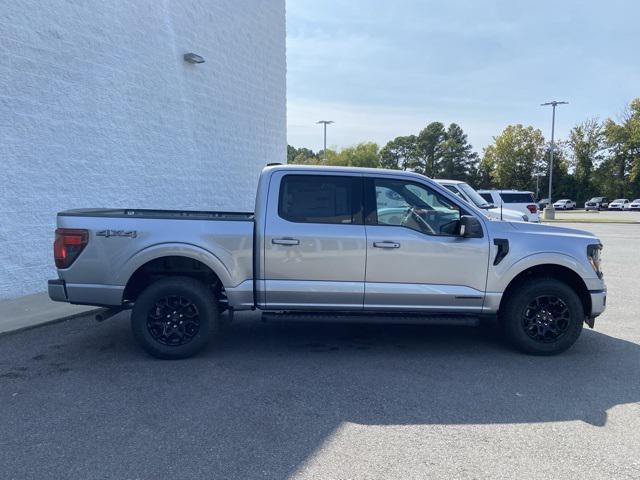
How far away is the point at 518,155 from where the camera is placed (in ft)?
211

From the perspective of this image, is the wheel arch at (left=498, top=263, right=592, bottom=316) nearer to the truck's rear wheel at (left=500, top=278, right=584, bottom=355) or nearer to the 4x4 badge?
the truck's rear wheel at (left=500, top=278, right=584, bottom=355)

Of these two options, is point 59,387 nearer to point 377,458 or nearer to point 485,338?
point 377,458

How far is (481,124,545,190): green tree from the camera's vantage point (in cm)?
6419

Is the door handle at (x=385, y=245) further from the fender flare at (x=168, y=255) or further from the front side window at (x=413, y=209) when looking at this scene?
the fender flare at (x=168, y=255)

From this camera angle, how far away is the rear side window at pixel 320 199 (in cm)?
489

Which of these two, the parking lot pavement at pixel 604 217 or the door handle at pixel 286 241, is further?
the parking lot pavement at pixel 604 217

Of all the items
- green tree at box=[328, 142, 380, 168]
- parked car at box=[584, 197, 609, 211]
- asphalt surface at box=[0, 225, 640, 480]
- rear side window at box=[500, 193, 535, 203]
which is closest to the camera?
asphalt surface at box=[0, 225, 640, 480]

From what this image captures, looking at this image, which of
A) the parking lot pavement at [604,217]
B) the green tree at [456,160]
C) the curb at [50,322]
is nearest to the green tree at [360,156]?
the green tree at [456,160]

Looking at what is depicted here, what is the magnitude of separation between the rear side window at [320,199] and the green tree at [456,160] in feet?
273

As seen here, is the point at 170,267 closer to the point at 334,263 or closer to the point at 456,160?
the point at 334,263

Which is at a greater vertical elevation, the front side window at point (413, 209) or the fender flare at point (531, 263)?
the front side window at point (413, 209)

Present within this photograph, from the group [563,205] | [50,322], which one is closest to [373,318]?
[50,322]

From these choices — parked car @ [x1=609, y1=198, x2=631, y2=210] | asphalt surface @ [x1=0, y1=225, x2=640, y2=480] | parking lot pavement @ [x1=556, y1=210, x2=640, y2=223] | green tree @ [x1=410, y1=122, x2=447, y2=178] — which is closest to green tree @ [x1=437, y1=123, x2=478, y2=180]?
green tree @ [x1=410, y1=122, x2=447, y2=178]

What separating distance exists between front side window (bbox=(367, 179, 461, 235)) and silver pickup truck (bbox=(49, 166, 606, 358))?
0.04ft
